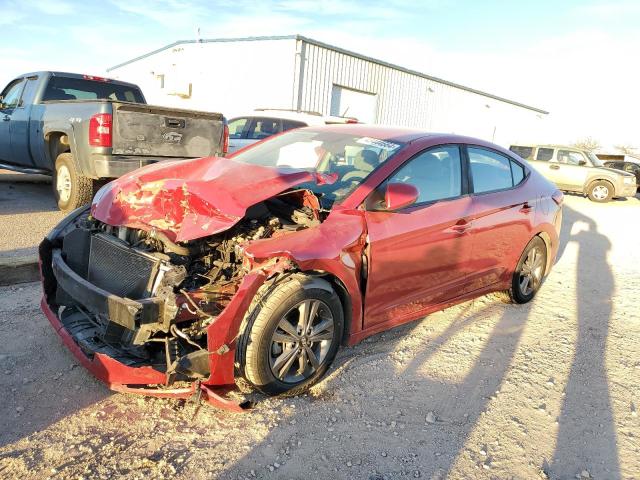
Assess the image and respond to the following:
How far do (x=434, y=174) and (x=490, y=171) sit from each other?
854mm

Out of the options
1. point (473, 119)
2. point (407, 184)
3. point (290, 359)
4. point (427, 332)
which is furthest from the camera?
point (473, 119)

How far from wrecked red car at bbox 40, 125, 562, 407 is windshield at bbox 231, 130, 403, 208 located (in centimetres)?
2

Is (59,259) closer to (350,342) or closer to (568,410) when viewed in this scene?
(350,342)

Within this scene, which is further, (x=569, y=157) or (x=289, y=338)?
(x=569, y=157)

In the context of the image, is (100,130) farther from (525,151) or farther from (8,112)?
(525,151)

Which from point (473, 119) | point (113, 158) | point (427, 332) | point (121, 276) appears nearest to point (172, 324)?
point (121, 276)

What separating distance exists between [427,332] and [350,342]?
1.16 metres

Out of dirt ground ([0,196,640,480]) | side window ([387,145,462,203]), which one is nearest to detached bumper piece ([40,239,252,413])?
dirt ground ([0,196,640,480])

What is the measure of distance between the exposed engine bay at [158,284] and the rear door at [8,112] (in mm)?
6047

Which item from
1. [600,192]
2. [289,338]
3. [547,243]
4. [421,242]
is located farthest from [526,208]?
[600,192]

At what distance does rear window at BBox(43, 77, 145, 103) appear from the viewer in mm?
8039

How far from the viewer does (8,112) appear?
8.48 metres

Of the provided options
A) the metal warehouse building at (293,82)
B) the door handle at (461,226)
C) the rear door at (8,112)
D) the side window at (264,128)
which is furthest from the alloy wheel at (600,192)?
the rear door at (8,112)

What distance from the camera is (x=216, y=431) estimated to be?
2840mm
